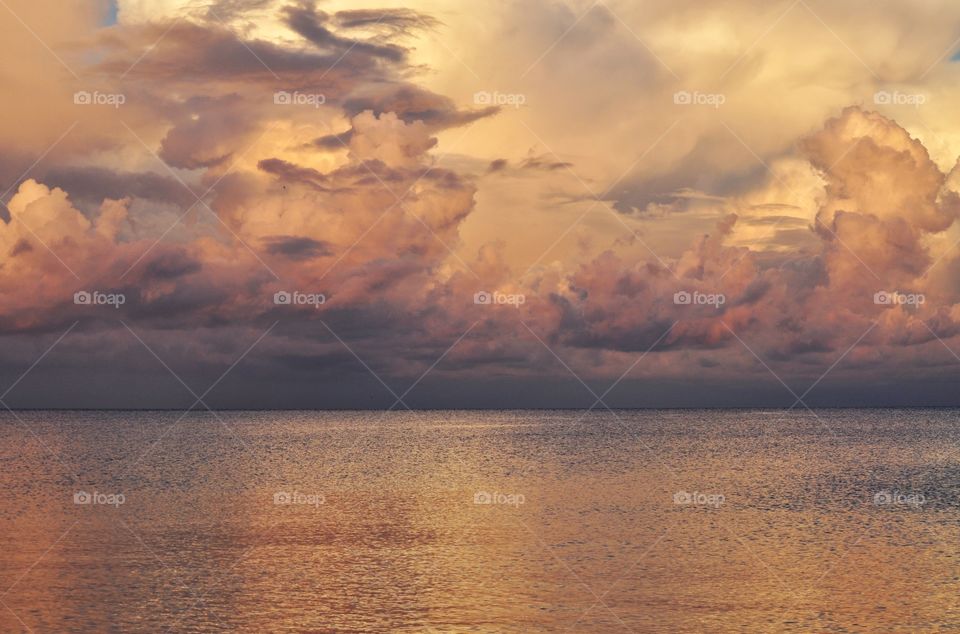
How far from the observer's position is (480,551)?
4469cm

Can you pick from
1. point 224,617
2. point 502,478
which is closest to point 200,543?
point 224,617

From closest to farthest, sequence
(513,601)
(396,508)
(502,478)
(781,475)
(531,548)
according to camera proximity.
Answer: (513,601) < (531,548) < (396,508) < (502,478) < (781,475)

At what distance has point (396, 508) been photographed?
61.2 metres

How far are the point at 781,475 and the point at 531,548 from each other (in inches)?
2003

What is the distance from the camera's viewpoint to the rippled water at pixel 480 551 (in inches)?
1312

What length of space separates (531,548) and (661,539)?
743cm

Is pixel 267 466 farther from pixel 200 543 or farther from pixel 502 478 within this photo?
pixel 200 543

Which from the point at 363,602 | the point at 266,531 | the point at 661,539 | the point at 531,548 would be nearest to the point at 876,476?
the point at 661,539

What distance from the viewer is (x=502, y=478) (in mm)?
82938

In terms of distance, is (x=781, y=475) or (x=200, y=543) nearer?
(x=200, y=543)

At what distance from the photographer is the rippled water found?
33.3 metres

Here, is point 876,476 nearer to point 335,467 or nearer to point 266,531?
point 335,467

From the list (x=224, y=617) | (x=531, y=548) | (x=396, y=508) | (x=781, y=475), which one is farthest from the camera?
(x=781, y=475)

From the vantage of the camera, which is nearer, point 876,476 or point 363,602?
point 363,602
